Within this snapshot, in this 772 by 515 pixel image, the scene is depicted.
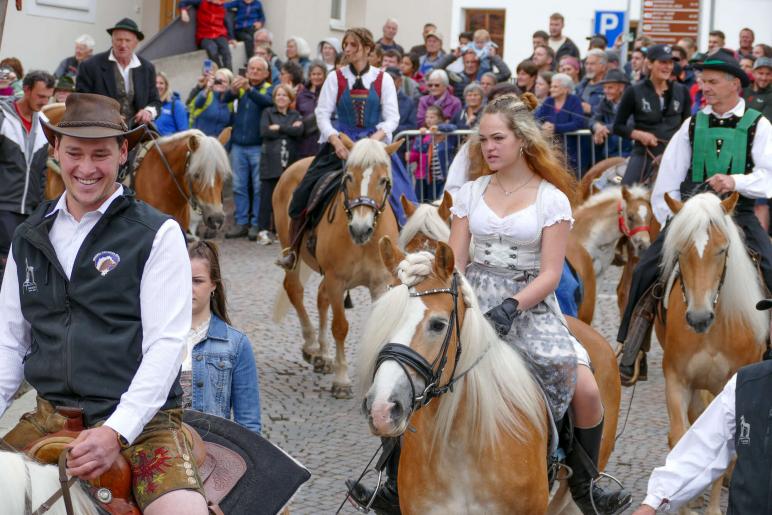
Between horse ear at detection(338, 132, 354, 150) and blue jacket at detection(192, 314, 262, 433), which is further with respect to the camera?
horse ear at detection(338, 132, 354, 150)

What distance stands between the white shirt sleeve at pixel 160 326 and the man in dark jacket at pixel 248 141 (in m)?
14.4

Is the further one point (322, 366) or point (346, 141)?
point (322, 366)

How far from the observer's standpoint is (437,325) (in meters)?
4.23

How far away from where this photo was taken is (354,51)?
1039cm

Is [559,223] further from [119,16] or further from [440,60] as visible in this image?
[119,16]

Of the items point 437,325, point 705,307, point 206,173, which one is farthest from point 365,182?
point 437,325

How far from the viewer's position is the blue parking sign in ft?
70.9

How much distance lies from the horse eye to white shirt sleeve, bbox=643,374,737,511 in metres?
1.07

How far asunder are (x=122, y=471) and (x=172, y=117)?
45.3 ft

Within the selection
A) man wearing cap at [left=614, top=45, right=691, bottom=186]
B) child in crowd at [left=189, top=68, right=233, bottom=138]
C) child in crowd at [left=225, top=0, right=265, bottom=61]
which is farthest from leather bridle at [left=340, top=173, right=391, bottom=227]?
child in crowd at [left=225, top=0, right=265, bottom=61]

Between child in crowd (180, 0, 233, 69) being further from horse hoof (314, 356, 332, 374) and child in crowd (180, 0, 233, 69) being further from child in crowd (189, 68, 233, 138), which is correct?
horse hoof (314, 356, 332, 374)

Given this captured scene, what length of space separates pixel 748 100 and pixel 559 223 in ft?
35.1

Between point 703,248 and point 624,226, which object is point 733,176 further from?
point 624,226

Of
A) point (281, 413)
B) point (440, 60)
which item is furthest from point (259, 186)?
point (281, 413)
